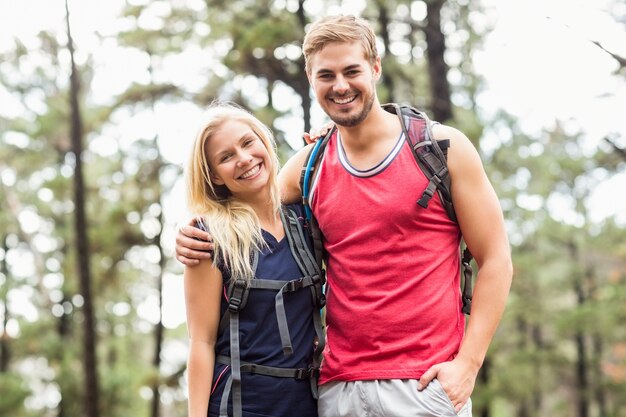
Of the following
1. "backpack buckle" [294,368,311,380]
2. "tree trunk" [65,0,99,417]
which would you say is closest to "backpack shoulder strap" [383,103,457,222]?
"backpack buckle" [294,368,311,380]

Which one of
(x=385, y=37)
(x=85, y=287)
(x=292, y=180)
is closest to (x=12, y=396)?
(x=85, y=287)

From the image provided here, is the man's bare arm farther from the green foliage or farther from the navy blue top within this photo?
the green foliage

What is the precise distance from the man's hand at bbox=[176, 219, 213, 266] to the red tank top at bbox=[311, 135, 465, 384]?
0.55m

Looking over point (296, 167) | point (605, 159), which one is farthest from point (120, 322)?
point (296, 167)

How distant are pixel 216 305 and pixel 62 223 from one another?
55.2 ft

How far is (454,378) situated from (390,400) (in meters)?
0.27

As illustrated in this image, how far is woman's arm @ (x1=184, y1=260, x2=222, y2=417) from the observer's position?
3.06 m

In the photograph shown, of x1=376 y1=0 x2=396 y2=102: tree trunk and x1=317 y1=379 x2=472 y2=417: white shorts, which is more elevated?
x1=376 y1=0 x2=396 y2=102: tree trunk

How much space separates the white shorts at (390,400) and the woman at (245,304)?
15 centimetres

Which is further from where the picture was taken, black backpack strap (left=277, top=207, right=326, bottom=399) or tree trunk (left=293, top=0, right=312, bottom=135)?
tree trunk (left=293, top=0, right=312, bottom=135)

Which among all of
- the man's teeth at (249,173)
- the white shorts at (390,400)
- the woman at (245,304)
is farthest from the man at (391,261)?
the man's teeth at (249,173)

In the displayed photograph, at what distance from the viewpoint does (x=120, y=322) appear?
20.4 meters

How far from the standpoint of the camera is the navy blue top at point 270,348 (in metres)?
3.02

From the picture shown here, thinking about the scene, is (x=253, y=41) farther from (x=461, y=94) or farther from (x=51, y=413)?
(x=51, y=413)
